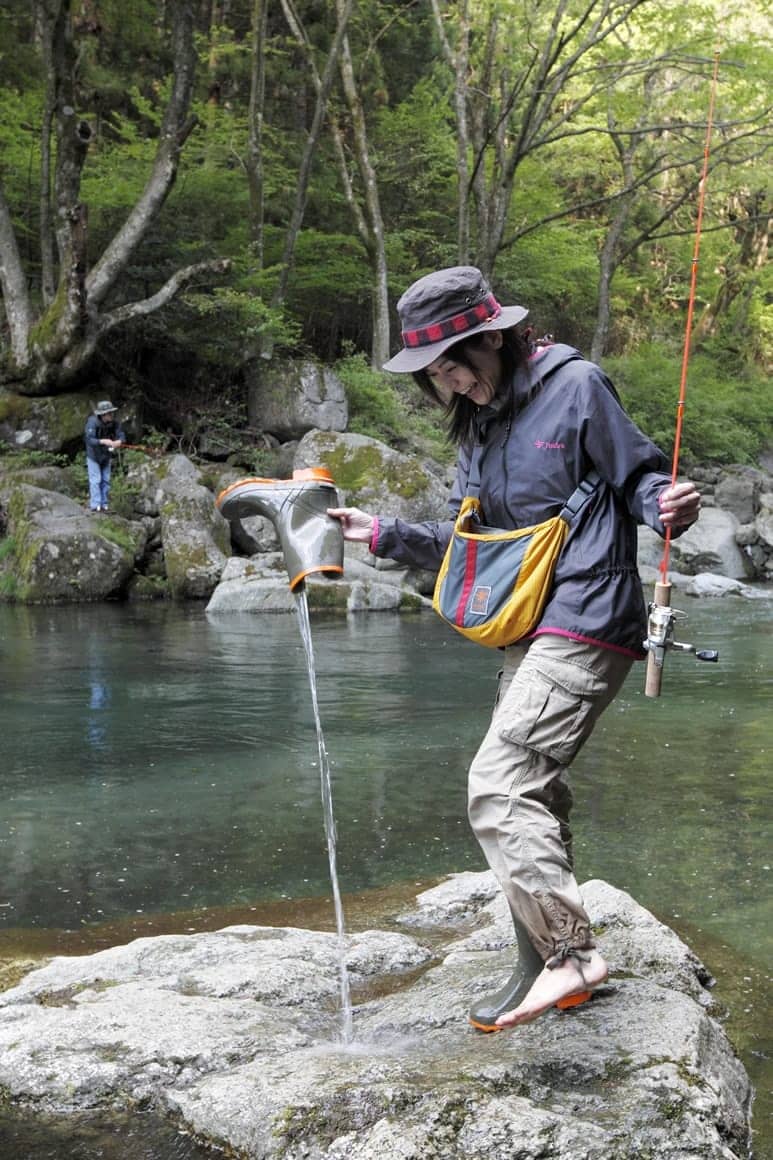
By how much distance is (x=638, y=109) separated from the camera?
25.7 metres

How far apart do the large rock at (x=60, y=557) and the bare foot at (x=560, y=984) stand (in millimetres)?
13834

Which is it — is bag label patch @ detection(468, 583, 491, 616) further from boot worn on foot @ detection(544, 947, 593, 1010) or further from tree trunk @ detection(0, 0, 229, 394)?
tree trunk @ detection(0, 0, 229, 394)

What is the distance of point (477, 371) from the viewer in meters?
3.17

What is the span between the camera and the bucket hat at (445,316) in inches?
121

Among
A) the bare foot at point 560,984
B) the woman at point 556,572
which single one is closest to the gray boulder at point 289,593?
the woman at point 556,572

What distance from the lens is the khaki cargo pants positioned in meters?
2.91

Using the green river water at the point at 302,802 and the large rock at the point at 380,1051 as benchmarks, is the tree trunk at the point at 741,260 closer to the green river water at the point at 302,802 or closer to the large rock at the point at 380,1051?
the green river water at the point at 302,802

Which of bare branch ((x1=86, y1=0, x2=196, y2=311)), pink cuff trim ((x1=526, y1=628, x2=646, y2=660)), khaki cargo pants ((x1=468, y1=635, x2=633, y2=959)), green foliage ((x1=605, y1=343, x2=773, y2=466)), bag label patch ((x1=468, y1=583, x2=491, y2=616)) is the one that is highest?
bare branch ((x1=86, y1=0, x2=196, y2=311))

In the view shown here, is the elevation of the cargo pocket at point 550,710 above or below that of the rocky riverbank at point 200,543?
above

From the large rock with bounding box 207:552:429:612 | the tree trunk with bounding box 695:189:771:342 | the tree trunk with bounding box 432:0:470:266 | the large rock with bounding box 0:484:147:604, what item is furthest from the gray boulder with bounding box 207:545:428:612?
the tree trunk with bounding box 695:189:771:342

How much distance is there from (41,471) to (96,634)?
20.7 ft

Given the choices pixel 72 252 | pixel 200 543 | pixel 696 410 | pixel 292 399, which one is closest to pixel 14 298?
pixel 72 252

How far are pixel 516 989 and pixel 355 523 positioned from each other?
138 cm

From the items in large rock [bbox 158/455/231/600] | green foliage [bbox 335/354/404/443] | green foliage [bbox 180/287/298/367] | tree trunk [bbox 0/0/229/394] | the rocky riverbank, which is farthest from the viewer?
green foliage [bbox 335/354/404/443]
